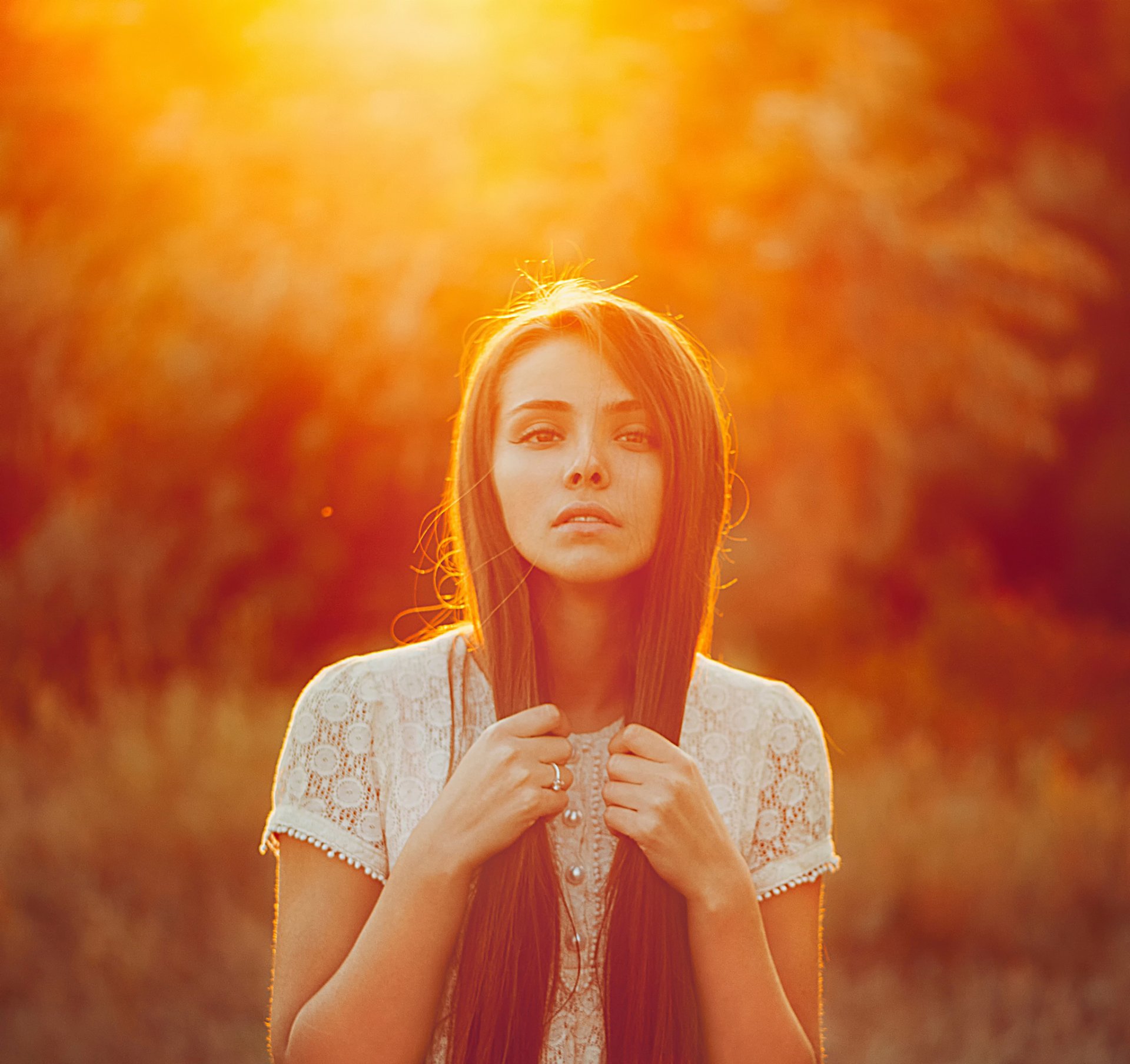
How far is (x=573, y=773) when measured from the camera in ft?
6.12

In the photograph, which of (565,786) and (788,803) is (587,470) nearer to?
(565,786)

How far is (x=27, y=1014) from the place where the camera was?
4277 millimetres

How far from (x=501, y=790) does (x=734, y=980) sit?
45cm

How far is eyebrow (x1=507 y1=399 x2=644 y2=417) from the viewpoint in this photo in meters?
1.71

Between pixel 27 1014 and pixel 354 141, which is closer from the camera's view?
pixel 27 1014

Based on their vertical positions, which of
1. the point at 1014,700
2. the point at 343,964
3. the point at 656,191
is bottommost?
the point at 343,964

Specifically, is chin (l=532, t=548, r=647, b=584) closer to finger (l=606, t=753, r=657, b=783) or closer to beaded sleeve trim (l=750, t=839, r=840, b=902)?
finger (l=606, t=753, r=657, b=783)

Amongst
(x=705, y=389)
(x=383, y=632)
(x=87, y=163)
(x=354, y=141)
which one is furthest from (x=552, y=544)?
(x=87, y=163)

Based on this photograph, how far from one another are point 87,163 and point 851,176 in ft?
18.0

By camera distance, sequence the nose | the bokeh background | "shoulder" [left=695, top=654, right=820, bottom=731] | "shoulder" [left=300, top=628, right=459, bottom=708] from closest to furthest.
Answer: the nose < "shoulder" [left=300, top=628, right=459, bottom=708] < "shoulder" [left=695, top=654, right=820, bottom=731] < the bokeh background

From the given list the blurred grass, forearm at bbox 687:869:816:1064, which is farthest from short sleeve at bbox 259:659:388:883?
the blurred grass

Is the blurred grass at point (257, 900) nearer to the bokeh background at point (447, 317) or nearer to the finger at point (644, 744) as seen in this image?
the bokeh background at point (447, 317)

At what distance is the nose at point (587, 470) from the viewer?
5.44 feet

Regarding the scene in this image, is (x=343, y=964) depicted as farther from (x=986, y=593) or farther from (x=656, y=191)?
(x=986, y=593)
